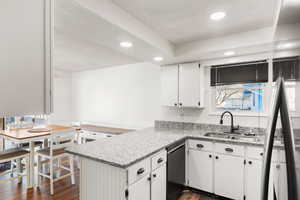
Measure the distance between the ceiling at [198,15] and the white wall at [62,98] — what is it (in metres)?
4.12

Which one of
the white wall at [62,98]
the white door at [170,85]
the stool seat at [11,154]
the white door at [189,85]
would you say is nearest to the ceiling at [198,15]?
the white door at [189,85]

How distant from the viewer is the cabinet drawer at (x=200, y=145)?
7.88 ft

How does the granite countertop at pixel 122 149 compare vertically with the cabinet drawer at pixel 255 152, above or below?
above

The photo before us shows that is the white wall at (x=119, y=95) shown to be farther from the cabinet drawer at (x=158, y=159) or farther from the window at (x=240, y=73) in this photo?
the cabinet drawer at (x=158, y=159)

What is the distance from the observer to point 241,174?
2.21 metres

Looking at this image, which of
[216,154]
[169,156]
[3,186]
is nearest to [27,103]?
[169,156]

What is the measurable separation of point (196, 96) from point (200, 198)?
62.2 inches

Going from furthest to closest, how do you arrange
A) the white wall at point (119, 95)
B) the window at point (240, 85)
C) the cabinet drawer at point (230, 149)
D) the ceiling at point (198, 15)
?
the white wall at point (119, 95), the window at point (240, 85), the cabinet drawer at point (230, 149), the ceiling at point (198, 15)

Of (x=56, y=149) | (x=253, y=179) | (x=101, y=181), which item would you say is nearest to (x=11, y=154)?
(x=56, y=149)

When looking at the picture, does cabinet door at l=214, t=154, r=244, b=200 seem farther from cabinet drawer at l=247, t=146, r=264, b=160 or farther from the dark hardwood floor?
the dark hardwood floor

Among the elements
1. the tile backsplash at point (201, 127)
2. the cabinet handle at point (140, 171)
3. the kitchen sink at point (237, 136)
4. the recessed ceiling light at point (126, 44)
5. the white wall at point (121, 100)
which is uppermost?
the recessed ceiling light at point (126, 44)

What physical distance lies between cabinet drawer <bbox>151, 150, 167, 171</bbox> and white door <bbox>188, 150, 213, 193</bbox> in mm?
682

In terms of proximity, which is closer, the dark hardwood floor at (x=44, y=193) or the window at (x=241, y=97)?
the dark hardwood floor at (x=44, y=193)

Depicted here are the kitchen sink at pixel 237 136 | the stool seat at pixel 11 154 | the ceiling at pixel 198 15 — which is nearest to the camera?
the ceiling at pixel 198 15
